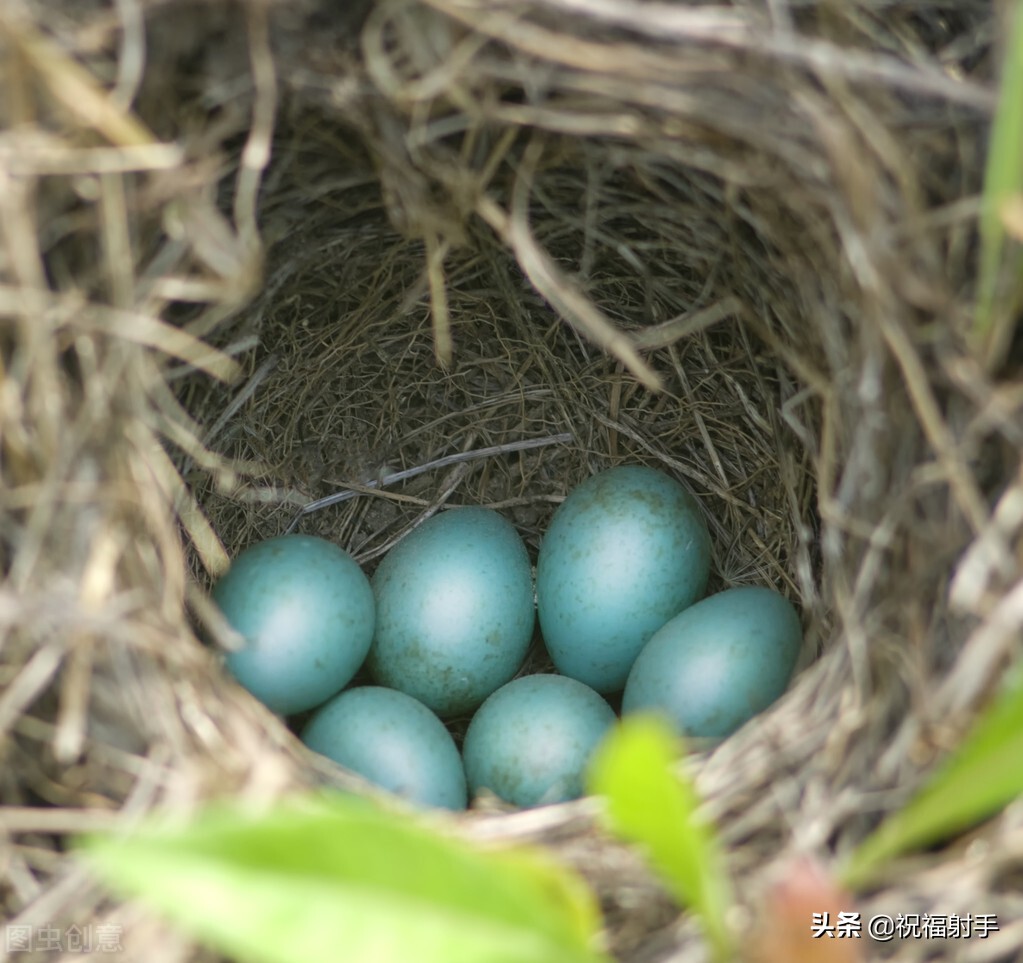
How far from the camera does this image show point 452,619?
129 centimetres

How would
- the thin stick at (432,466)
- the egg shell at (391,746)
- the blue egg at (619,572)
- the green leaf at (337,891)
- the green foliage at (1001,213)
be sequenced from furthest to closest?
the thin stick at (432,466), the blue egg at (619,572), the egg shell at (391,746), the green foliage at (1001,213), the green leaf at (337,891)

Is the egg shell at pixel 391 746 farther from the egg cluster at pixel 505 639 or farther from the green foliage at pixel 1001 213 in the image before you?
the green foliage at pixel 1001 213

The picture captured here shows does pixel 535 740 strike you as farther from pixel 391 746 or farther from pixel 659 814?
pixel 659 814

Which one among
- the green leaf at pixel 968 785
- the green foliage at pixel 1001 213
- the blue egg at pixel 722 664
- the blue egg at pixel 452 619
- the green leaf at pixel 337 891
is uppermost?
the green foliage at pixel 1001 213

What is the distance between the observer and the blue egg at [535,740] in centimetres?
114

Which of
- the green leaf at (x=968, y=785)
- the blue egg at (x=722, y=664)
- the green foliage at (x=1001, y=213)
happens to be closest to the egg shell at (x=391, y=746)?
the blue egg at (x=722, y=664)

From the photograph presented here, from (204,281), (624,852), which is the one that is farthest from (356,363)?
(624,852)

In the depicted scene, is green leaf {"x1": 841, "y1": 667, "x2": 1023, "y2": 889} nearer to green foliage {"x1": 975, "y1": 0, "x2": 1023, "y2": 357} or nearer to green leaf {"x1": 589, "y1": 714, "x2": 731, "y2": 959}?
green leaf {"x1": 589, "y1": 714, "x2": 731, "y2": 959}

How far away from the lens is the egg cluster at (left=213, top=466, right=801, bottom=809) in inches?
44.2

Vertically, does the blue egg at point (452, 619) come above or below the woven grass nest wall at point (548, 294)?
below

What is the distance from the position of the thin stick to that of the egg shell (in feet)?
1.18

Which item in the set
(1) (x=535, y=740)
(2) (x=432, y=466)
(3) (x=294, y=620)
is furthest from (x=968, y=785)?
(2) (x=432, y=466)

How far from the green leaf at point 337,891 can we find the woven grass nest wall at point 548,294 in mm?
191

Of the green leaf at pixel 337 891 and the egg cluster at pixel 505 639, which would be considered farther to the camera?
the egg cluster at pixel 505 639
